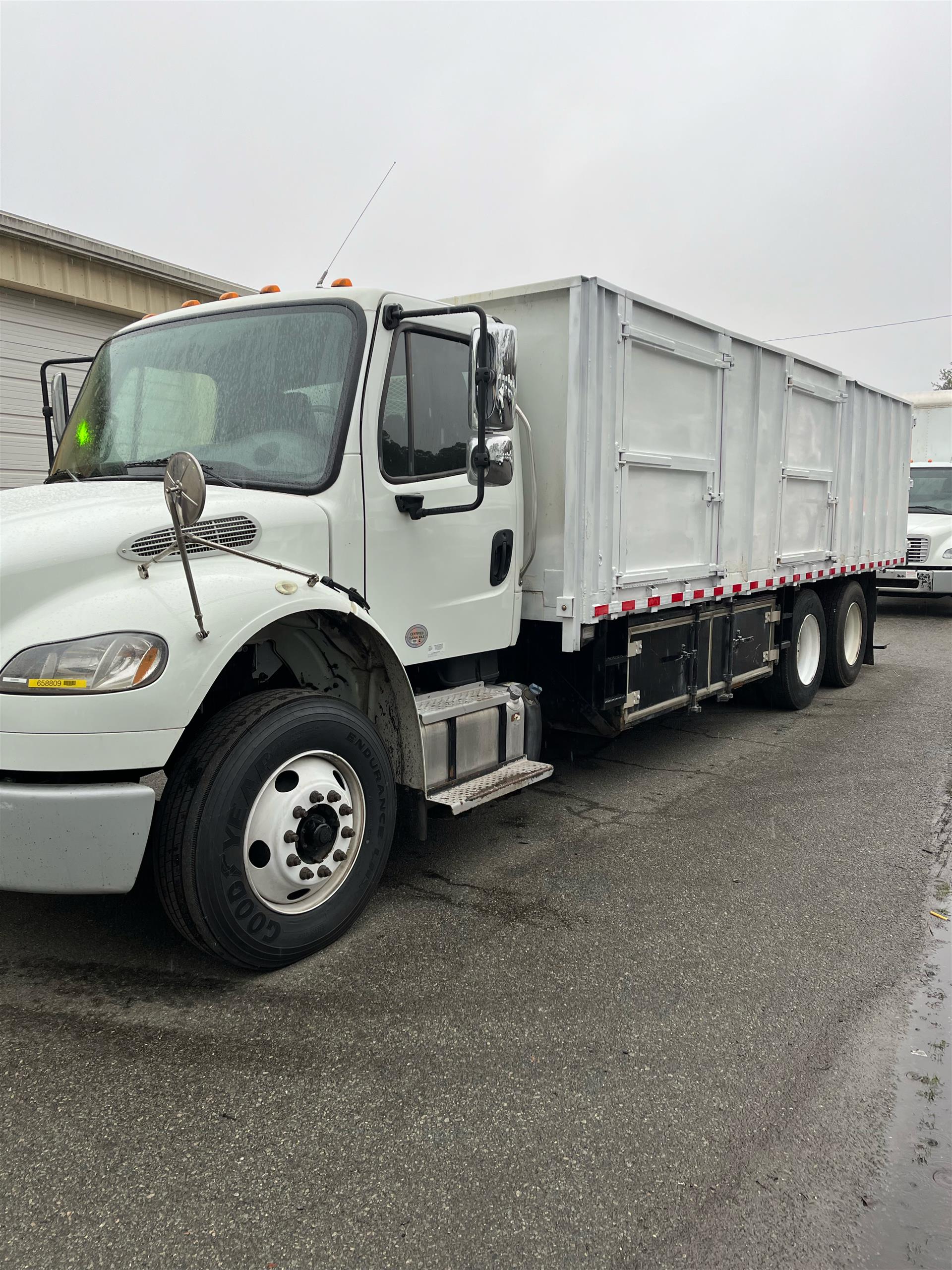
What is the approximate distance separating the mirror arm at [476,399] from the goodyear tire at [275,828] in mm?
941

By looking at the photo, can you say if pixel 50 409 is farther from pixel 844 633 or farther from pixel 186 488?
pixel 844 633

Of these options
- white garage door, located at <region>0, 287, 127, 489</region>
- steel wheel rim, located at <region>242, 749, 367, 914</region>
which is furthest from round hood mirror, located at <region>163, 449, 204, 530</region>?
white garage door, located at <region>0, 287, 127, 489</region>

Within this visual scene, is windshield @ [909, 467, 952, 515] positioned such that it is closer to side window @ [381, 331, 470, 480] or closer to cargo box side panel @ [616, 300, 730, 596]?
cargo box side panel @ [616, 300, 730, 596]

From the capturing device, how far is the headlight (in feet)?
9.28

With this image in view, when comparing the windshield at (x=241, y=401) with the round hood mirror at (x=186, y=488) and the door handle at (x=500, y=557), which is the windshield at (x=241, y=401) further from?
the door handle at (x=500, y=557)

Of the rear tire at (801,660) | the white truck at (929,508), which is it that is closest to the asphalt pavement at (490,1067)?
the rear tire at (801,660)

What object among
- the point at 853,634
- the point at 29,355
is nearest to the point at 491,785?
the point at 853,634

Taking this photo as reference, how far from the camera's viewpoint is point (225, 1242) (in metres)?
2.16

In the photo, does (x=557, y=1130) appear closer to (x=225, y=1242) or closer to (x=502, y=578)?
(x=225, y=1242)

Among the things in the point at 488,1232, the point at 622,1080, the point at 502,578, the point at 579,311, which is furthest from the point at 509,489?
the point at 488,1232

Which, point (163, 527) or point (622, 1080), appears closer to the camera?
point (622, 1080)

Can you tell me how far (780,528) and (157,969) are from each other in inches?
222

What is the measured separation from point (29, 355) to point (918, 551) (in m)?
12.1

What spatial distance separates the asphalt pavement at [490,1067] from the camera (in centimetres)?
223
